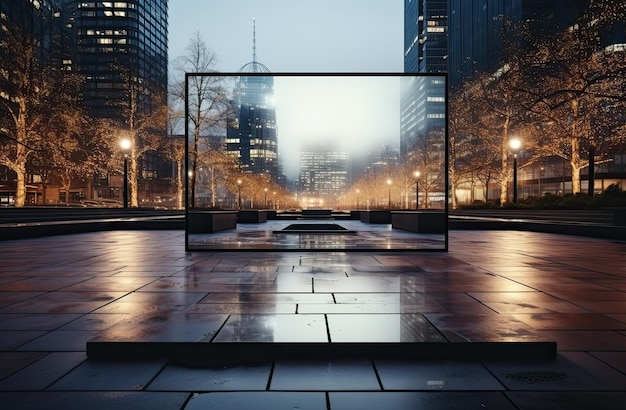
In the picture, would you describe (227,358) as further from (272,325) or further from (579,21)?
(579,21)

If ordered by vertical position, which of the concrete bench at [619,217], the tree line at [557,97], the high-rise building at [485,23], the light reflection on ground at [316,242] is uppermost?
the high-rise building at [485,23]

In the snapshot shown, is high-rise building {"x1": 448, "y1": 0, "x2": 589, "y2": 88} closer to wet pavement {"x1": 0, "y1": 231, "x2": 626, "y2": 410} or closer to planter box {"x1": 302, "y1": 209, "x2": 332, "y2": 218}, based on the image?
planter box {"x1": 302, "y1": 209, "x2": 332, "y2": 218}

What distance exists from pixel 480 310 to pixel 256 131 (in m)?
128

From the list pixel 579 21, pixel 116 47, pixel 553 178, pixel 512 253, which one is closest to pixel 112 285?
pixel 512 253

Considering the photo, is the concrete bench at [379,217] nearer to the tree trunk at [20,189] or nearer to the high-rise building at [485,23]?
the high-rise building at [485,23]

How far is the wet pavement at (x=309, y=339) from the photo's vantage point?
3.54 metres

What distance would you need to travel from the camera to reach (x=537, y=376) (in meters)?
3.92

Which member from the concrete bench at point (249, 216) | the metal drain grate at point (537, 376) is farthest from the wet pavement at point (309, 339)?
the concrete bench at point (249, 216)

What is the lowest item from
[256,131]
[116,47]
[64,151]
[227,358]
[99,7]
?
[227,358]

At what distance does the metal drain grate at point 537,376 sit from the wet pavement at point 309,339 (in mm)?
20

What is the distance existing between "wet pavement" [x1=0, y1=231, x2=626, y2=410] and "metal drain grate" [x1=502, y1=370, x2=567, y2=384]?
0.02 metres

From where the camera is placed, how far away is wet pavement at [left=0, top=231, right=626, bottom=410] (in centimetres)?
354

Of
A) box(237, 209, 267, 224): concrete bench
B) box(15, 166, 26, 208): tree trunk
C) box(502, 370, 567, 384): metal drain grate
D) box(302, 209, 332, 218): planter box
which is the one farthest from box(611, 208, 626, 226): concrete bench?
box(15, 166, 26, 208): tree trunk

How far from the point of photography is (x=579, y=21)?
84.3 feet
